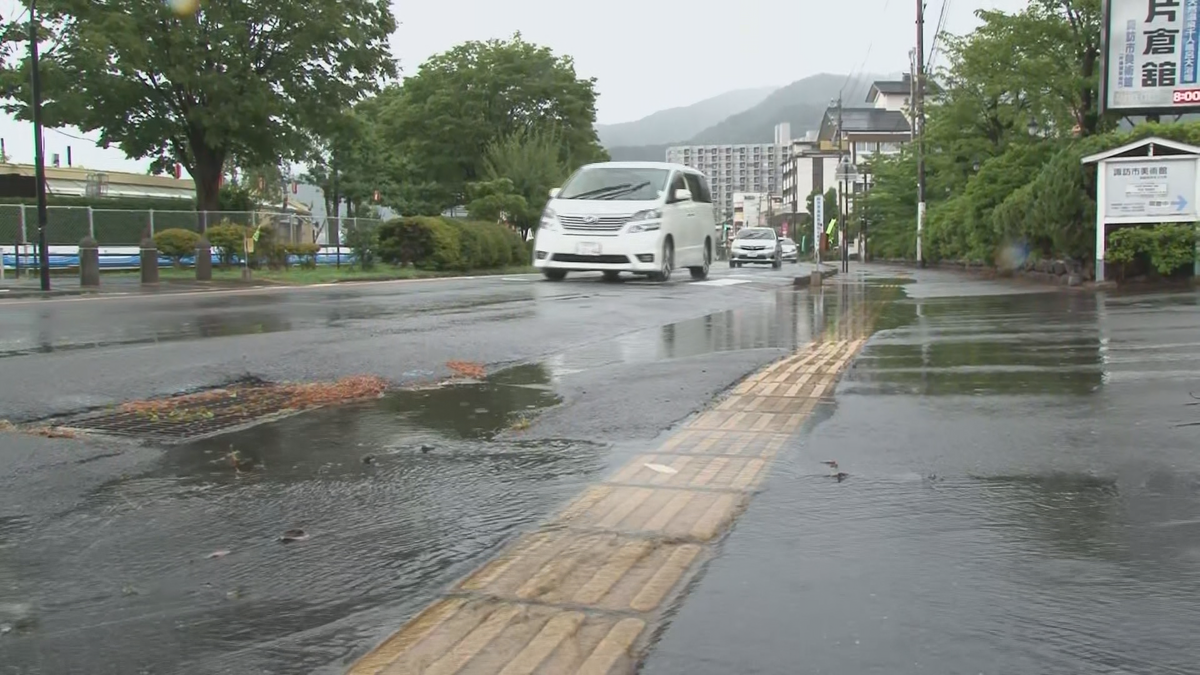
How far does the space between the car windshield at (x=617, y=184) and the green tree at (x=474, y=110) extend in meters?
42.3

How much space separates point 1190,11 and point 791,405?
652 inches

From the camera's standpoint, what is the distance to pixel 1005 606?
9.68 feet

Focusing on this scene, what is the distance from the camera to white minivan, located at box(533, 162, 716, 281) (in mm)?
16422

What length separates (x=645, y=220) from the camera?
16500 mm

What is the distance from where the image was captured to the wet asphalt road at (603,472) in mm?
2768

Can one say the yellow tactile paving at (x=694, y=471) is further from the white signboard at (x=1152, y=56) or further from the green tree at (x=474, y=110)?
the green tree at (x=474, y=110)

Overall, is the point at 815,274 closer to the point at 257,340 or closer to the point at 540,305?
the point at 540,305

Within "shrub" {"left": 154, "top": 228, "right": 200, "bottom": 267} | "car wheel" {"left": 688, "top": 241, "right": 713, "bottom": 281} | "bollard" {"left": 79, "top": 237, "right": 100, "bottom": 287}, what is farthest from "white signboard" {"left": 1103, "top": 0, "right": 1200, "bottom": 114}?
"shrub" {"left": 154, "top": 228, "right": 200, "bottom": 267}

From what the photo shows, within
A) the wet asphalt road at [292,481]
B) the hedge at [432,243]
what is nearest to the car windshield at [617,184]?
the wet asphalt road at [292,481]

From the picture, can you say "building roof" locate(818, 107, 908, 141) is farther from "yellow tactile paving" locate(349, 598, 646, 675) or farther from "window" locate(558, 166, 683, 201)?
"yellow tactile paving" locate(349, 598, 646, 675)

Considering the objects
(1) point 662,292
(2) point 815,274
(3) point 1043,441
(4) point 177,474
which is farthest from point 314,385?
(2) point 815,274

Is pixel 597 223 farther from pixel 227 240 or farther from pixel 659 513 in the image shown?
pixel 659 513

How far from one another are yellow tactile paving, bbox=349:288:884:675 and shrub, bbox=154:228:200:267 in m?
22.6

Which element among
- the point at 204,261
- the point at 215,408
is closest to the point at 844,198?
the point at 204,261
